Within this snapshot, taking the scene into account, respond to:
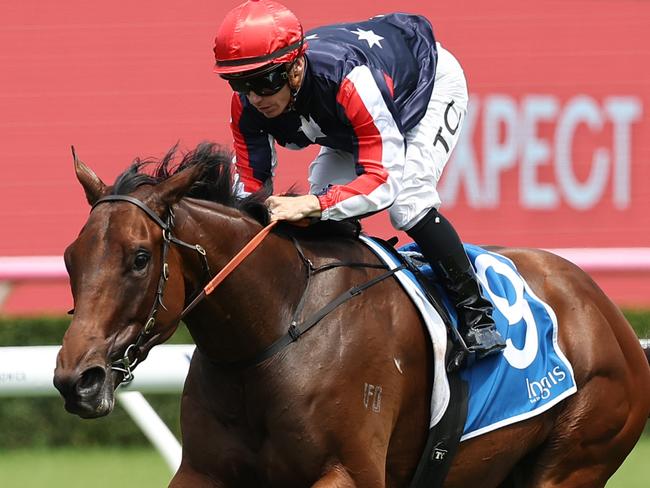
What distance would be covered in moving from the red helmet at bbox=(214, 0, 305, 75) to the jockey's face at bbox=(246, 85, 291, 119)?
0.44 feet

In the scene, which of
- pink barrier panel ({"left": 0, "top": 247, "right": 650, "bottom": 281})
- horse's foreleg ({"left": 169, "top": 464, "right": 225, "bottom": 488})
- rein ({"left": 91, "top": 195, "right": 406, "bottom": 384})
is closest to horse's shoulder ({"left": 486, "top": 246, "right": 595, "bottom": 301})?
rein ({"left": 91, "top": 195, "right": 406, "bottom": 384})

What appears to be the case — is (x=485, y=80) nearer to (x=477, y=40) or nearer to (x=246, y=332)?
(x=477, y=40)

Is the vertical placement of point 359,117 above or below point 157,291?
above

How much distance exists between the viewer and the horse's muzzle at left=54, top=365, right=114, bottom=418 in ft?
9.82

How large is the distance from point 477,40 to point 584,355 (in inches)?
182

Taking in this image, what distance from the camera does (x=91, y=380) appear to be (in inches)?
119

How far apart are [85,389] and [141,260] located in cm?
34

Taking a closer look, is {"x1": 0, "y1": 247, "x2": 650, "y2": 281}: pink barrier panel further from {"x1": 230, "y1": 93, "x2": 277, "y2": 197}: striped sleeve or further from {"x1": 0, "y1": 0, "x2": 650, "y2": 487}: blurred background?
{"x1": 230, "y1": 93, "x2": 277, "y2": 197}: striped sleeve

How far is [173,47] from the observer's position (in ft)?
27.6

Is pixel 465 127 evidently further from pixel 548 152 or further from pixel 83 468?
pixel 83 468

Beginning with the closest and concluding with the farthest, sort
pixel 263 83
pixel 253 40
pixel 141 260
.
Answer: pixel 141 260 → pixel 253 40 → pixel 263 83

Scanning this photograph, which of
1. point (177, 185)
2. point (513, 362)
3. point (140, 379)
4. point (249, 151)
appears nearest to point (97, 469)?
point (140, 379)

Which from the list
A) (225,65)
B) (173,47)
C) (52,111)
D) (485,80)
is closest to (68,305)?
(52,111)

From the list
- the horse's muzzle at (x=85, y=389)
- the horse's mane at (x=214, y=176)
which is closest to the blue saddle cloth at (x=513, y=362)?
the horse's mane at (x=214, y=176)
